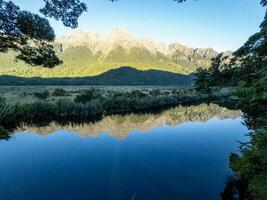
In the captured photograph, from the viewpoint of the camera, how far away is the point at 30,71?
521 feet

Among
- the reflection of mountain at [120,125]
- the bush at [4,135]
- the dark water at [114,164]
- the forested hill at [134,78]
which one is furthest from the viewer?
the forested hill at [134,78]

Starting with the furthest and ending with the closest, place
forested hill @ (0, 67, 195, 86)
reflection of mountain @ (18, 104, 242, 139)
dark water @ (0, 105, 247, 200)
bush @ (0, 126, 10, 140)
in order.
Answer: forested hill @ (0, 67, 195, 86), reflection of mountain @ (18, 104, 242, 139), bush @ (0, 126, 10, 140), dark water @ (0, 105, 247, 200)

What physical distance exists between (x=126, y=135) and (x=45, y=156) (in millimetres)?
6858

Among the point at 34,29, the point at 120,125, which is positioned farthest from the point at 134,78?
the point at 34,29

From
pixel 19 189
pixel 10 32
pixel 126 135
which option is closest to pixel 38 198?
pixel 19 189

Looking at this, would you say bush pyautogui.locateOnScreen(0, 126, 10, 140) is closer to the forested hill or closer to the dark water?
the dark water

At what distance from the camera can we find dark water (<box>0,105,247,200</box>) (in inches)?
368

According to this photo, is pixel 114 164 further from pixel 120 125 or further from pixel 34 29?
pixel 120 125

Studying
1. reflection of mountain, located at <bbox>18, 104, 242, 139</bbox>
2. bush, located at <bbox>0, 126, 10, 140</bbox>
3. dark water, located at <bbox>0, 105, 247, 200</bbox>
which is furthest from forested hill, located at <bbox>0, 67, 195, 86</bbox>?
bush, located at <bbox>0, 126, 10, 140</bbox>

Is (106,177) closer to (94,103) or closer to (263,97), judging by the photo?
(263,97)

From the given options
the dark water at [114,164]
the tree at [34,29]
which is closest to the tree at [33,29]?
the tree at [34,29]

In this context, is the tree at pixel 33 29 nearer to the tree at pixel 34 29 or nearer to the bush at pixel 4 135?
the tree at pixel 34 29

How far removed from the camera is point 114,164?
12516 mm

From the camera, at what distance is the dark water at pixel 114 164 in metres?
9.34
